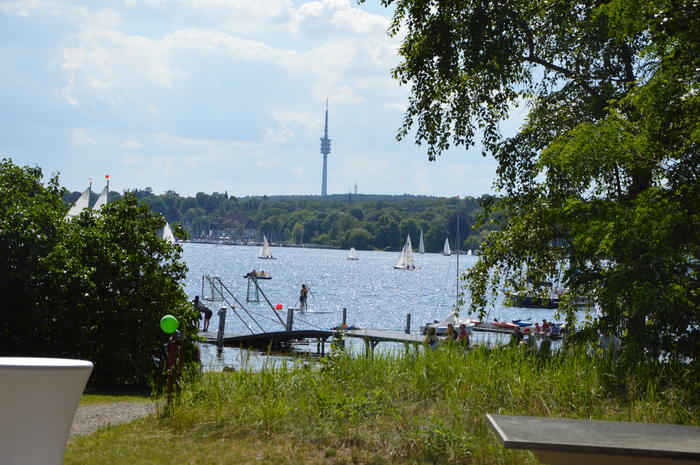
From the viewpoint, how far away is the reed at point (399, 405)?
289 inches

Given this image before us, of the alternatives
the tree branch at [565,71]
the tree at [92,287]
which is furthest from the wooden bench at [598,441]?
the tree branch at [565,71]

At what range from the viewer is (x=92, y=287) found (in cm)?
1363

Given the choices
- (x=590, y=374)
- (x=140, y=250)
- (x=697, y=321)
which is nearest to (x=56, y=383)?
(x=590, y=374)

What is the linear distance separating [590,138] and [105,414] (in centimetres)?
757

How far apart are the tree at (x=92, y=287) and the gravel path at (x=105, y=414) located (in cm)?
196

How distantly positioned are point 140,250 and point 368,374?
6.87 meters

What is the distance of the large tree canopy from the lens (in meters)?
9.41

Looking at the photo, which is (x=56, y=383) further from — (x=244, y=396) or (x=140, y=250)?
(x=140, y=250)

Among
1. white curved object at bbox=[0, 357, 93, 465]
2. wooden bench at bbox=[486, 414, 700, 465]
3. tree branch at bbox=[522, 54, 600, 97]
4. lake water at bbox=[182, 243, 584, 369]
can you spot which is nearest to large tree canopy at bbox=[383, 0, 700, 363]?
tree branch at bbox=[522, 54, 600, 97]

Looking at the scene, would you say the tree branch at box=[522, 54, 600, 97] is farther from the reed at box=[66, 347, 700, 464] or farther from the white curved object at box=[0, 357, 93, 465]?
the white curved object at box=[0, 357, 93, 465]

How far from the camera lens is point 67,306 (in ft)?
44.7

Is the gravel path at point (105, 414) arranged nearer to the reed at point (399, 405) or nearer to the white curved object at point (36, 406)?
the reed at point (399, 405)

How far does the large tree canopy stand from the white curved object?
243 inches

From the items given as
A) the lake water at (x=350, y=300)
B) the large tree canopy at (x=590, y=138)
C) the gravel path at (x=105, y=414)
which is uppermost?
the large tree canopy at (x=590, y=138)
